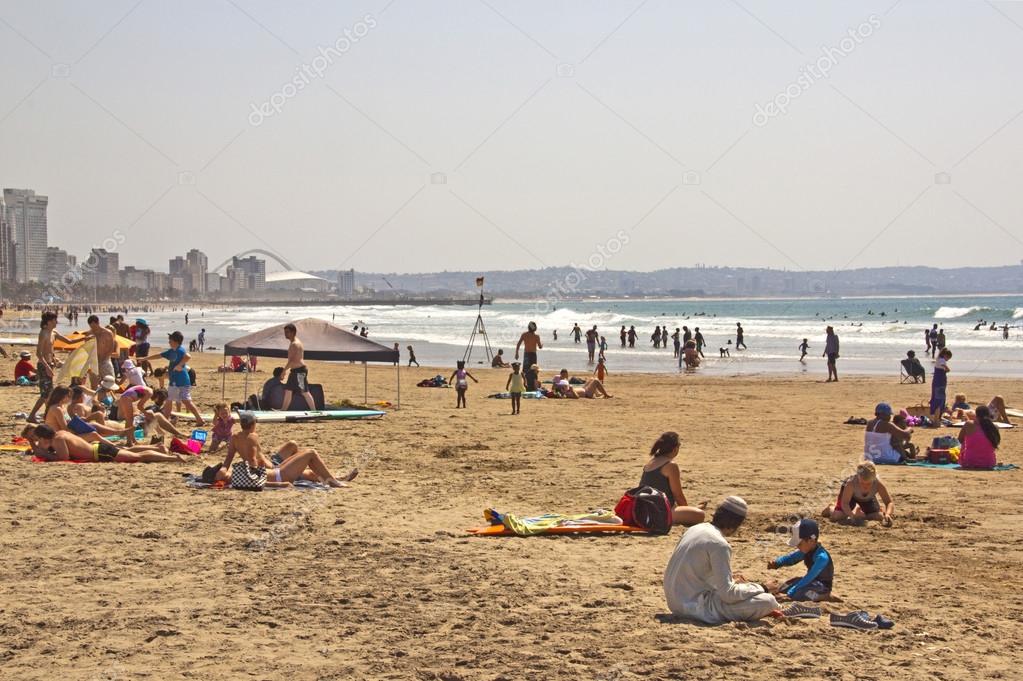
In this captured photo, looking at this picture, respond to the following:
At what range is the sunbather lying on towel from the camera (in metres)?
10.2

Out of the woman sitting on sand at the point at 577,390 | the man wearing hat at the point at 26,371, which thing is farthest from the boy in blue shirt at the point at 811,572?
the man wearing hat at the point at 26,371

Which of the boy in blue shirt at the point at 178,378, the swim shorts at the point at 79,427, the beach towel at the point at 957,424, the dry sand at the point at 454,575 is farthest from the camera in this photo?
the beach towel at the point at 957,424

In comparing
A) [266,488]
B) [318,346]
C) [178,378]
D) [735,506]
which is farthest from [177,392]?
[735,506]

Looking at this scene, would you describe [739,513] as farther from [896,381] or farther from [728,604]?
[896,381]

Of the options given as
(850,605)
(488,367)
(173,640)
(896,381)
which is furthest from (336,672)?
(488,367)

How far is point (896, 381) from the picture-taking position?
27.3 m

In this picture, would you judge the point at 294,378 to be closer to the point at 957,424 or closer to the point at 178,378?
the point at 178,378

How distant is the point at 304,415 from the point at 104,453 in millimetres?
4307

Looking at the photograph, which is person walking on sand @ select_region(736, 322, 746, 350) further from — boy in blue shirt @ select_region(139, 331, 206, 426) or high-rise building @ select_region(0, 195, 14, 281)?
high-rise building @ select_region(0, 195, 14, 281)

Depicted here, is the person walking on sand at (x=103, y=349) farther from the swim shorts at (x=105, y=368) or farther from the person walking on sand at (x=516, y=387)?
the person walking on sand at (x=516, y=387)

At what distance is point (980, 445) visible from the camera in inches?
460

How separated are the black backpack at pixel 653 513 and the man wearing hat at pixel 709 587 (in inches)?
78.8

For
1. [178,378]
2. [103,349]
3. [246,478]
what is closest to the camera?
[246,478]

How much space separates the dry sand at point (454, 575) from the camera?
550 cm
